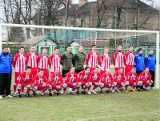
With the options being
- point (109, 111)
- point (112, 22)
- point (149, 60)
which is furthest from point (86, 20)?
point (109, 111)

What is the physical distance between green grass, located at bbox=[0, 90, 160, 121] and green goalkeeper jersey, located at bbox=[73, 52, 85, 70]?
138 centimetres

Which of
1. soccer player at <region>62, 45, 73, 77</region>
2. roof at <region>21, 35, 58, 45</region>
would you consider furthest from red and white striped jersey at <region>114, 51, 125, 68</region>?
roof at <region>21, 35, 58, 45</region>

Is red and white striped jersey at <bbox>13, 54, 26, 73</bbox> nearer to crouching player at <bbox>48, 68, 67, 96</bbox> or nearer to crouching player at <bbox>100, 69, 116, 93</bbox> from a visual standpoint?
crouching player at <bbox>48, 68, 67, 96</bbox>

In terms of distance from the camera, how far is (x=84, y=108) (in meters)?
8.93

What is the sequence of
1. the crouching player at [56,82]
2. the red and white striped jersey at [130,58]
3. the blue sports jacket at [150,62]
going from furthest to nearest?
the blue sports jacket at [150,62], the red and white striped jersey at [130,58], the crouching player at [56,82]

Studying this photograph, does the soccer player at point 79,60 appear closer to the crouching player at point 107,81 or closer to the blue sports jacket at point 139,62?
the crouching player at point 107,81

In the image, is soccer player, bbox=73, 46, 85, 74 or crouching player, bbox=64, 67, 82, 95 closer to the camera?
crouching player, bbox=64, 67, 82, 95

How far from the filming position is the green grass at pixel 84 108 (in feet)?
25.3

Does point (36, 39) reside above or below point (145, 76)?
above

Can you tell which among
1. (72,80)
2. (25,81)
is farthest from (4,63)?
(72,80)

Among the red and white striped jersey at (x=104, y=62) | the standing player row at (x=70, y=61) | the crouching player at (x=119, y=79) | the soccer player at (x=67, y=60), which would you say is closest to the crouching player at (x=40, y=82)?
the standing player row at (x=70, y=61)

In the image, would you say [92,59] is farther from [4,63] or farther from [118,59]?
[4,63]

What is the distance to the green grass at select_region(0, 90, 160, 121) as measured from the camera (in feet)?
25.3

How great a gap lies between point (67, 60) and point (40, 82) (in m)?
1.54
